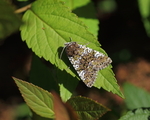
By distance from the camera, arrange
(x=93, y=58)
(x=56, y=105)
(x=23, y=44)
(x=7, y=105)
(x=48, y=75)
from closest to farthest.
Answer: (x=56, y=105), (x=48, y=75), (x=93, y=58), (x=7, y=105), (x=23, y=44)

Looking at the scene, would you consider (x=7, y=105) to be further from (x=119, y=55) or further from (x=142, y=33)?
(x=142, y=33)

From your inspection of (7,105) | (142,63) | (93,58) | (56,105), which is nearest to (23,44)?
(7,105)

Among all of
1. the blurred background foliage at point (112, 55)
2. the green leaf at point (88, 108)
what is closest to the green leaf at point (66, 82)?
the green leaf at point (88, 108)

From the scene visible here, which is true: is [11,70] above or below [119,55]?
above

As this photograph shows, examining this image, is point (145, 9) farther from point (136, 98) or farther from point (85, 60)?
point (85, 60)

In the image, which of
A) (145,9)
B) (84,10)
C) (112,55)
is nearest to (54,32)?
(84,10)

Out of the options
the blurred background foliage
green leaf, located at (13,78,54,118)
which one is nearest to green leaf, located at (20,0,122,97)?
green leaf, located at (13,78,54,118)

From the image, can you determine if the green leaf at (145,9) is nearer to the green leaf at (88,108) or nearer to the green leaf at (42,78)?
the green leaf at (42,78)
